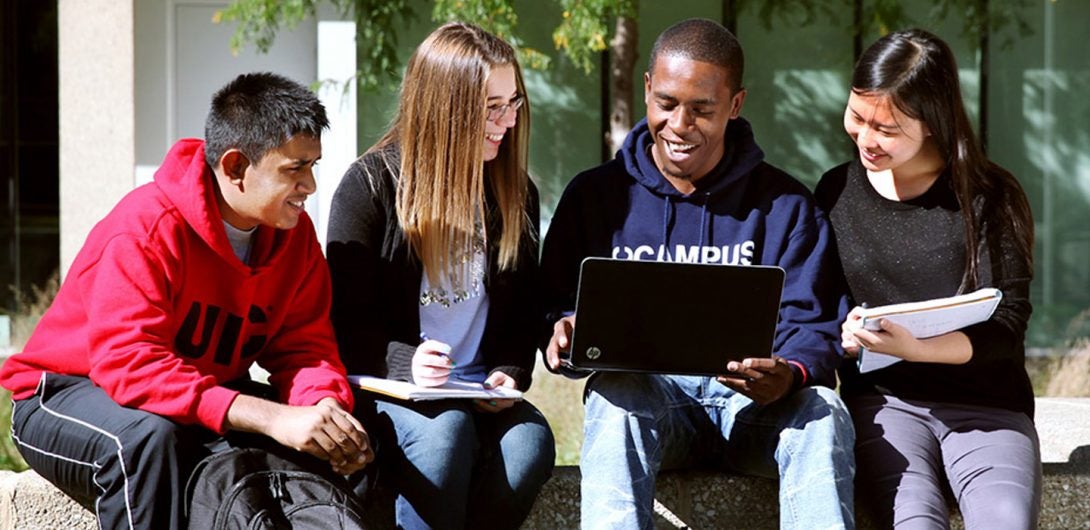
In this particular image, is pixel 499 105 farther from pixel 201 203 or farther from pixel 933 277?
pixel 933 277

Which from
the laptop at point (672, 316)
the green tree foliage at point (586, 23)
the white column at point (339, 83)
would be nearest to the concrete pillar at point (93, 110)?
the white column at point (339, 83)

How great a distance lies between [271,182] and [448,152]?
53 centimetres

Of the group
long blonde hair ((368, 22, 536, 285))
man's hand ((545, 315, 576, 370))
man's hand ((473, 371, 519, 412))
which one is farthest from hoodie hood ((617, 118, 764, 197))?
man's hand ((473, 371, 519, 412))

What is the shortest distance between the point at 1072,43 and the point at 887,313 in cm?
741

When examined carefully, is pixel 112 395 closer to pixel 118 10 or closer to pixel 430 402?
pixel 430 402

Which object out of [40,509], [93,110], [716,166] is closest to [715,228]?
[716,166]

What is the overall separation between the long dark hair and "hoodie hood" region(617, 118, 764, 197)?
12.9 inches

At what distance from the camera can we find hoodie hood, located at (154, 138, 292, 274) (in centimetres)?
327

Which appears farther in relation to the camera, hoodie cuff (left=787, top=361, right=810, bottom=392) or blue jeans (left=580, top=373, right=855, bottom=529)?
hoodie cuff (left=787, top=361, right=810, bottom=392)

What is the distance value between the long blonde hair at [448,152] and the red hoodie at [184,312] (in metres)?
0.28

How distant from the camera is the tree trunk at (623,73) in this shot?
30.3ft

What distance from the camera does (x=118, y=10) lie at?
31.3 ft

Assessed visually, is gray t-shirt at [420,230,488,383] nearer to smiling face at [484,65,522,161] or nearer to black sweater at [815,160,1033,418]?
smiling face at [484,65,522,161]

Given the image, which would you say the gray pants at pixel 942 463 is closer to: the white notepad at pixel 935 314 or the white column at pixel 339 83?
the white notepad at pixel 935 314
